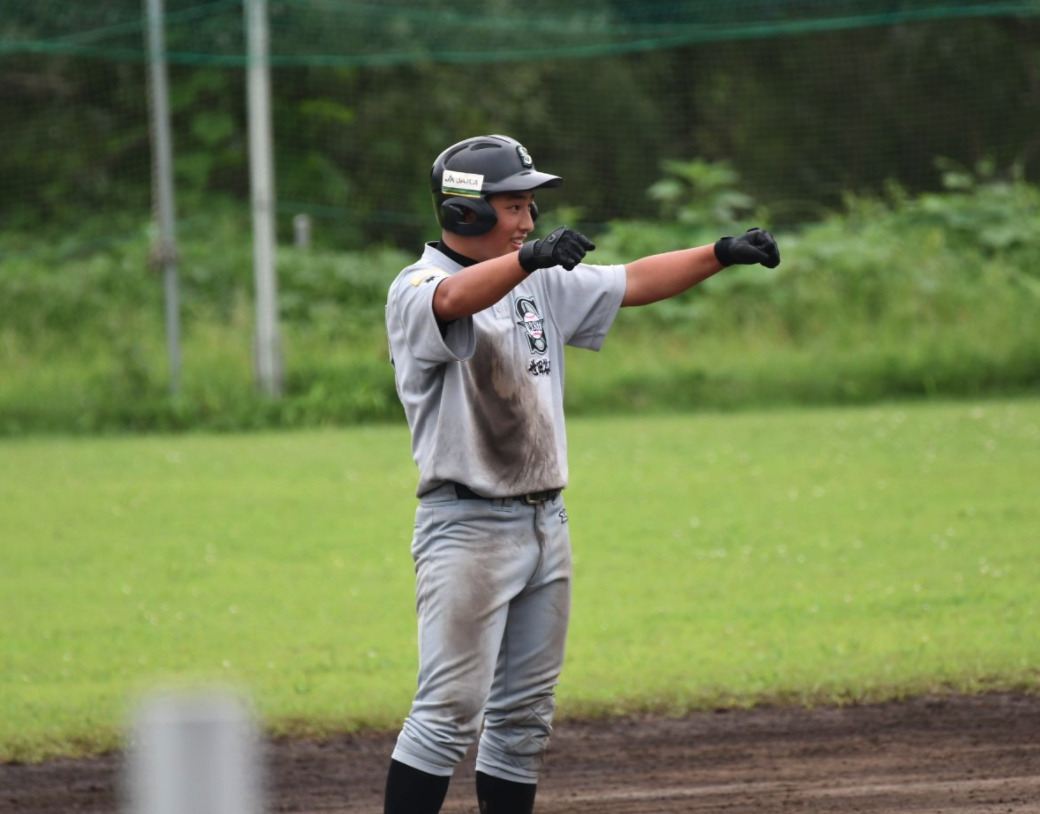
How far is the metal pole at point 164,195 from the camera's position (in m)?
13.0

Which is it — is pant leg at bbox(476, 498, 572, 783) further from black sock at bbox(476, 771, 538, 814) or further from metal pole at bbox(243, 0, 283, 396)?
metal pole at bbox(243, 0, 283, 396)

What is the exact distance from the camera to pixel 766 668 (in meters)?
6.31

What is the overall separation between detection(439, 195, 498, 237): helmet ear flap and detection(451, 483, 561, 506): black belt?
67 cm

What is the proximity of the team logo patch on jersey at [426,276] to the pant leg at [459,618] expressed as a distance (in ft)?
1.85

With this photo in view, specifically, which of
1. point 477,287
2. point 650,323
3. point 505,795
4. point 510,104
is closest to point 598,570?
point 505,795

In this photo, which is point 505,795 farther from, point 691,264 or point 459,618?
point 691,264

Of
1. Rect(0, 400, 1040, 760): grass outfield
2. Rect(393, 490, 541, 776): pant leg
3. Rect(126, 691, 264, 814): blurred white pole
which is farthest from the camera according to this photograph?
Rect(0, 400, 1040, 760): grass outfield

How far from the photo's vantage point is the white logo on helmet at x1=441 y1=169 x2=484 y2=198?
3928 millimetres

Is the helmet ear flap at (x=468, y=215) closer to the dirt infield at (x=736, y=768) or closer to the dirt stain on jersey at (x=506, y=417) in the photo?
the dirt stain on jersey at (x=506, y=417)

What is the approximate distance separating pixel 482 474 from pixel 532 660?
0.56m

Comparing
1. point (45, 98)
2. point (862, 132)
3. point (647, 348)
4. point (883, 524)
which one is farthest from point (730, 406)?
point (45, 98)

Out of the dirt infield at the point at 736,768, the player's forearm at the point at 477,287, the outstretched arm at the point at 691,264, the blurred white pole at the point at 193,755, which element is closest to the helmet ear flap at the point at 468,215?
the player's forearm at the point at 477,287

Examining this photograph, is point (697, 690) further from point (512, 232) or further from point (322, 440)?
point (322, 440)

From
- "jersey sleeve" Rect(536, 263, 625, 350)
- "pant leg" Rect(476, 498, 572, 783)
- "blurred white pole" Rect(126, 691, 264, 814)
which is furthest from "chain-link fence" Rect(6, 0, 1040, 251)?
"blurred white pole" Rect(126, 691, 264, 814)
